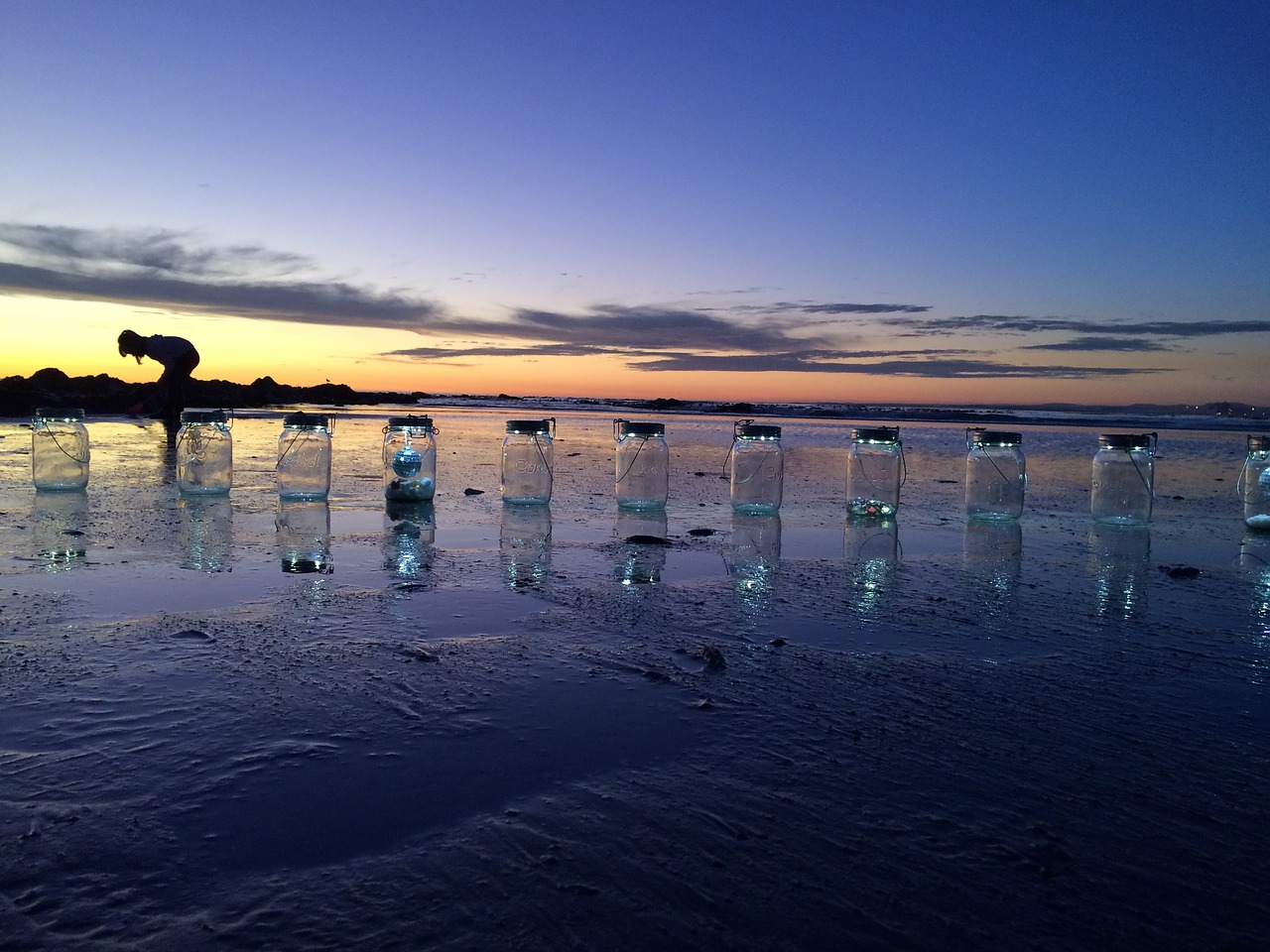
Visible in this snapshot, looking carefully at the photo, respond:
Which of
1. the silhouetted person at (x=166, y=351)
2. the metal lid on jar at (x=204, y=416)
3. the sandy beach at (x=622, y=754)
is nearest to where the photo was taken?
the sandy beach at (x=622, y=754)

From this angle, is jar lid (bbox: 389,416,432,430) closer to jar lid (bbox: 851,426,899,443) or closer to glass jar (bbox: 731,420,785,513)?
glass jar (bbox: 731,420,785,513)

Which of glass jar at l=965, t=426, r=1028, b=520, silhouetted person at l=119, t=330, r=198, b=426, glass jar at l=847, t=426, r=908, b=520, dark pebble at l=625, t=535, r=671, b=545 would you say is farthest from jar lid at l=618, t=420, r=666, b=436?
silhouetted person at l=119, t=330, r=198, b=426

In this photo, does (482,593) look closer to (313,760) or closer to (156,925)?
(313,760)

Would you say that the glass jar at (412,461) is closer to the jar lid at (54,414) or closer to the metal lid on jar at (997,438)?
the jar lid at (54,414)

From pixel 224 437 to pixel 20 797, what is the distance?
5.11 meters

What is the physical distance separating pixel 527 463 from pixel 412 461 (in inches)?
56.5

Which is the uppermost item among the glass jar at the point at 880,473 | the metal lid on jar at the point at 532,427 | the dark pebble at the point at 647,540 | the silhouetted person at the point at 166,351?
the silhouetted person at the point at 166,351

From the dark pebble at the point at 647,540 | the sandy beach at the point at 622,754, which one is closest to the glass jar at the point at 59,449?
the sandy beach at the point at 622,754

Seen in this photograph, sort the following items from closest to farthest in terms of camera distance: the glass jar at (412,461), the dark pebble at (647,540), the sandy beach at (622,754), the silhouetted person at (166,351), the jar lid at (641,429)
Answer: the sandy beach at (622,754)
the dark pebble at (647,540)
the jar lid at (641,429)
the glass jar at (412,461)
the silhouetted person at (166,351)

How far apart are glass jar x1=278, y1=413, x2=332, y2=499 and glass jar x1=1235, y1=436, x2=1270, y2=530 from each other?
6.53 m

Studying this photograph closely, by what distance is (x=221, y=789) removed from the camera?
143 cm

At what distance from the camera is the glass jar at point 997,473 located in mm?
5469

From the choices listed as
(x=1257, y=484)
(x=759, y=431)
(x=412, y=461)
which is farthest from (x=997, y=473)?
(x=412, y=461)

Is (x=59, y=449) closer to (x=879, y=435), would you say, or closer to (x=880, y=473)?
(x=879, y=435)
